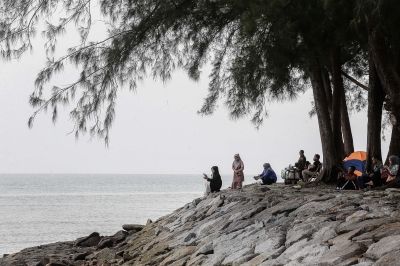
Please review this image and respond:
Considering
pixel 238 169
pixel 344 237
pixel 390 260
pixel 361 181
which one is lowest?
pixel 390 260

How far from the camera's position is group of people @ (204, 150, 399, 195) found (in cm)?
1280

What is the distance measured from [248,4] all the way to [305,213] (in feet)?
14.3

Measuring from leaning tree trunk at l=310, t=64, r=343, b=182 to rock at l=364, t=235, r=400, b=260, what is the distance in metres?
8.24

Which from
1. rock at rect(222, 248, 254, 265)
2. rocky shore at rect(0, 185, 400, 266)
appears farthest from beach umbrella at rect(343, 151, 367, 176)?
rock at rect(222, 248, 254, 265)

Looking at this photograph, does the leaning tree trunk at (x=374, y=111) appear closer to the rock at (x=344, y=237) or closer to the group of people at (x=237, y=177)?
the group of people at (x=237, y=177)

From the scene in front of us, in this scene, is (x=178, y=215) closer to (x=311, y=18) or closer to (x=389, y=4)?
(x=311, y=18)

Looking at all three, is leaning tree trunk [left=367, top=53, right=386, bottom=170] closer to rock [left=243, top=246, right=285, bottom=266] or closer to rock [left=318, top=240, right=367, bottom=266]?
rock [left=243, top=246, right=285, bottom=266]

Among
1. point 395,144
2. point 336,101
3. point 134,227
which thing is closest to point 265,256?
point 395,144

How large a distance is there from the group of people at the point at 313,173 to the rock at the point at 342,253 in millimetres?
5506

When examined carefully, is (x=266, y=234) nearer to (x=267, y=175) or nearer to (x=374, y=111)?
(x=374, y=111)

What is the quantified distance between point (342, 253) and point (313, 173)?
971 centimetres

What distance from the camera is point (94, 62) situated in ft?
38.9

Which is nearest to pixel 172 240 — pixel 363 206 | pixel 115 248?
pixel 115 248

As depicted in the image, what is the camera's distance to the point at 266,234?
973 cm
